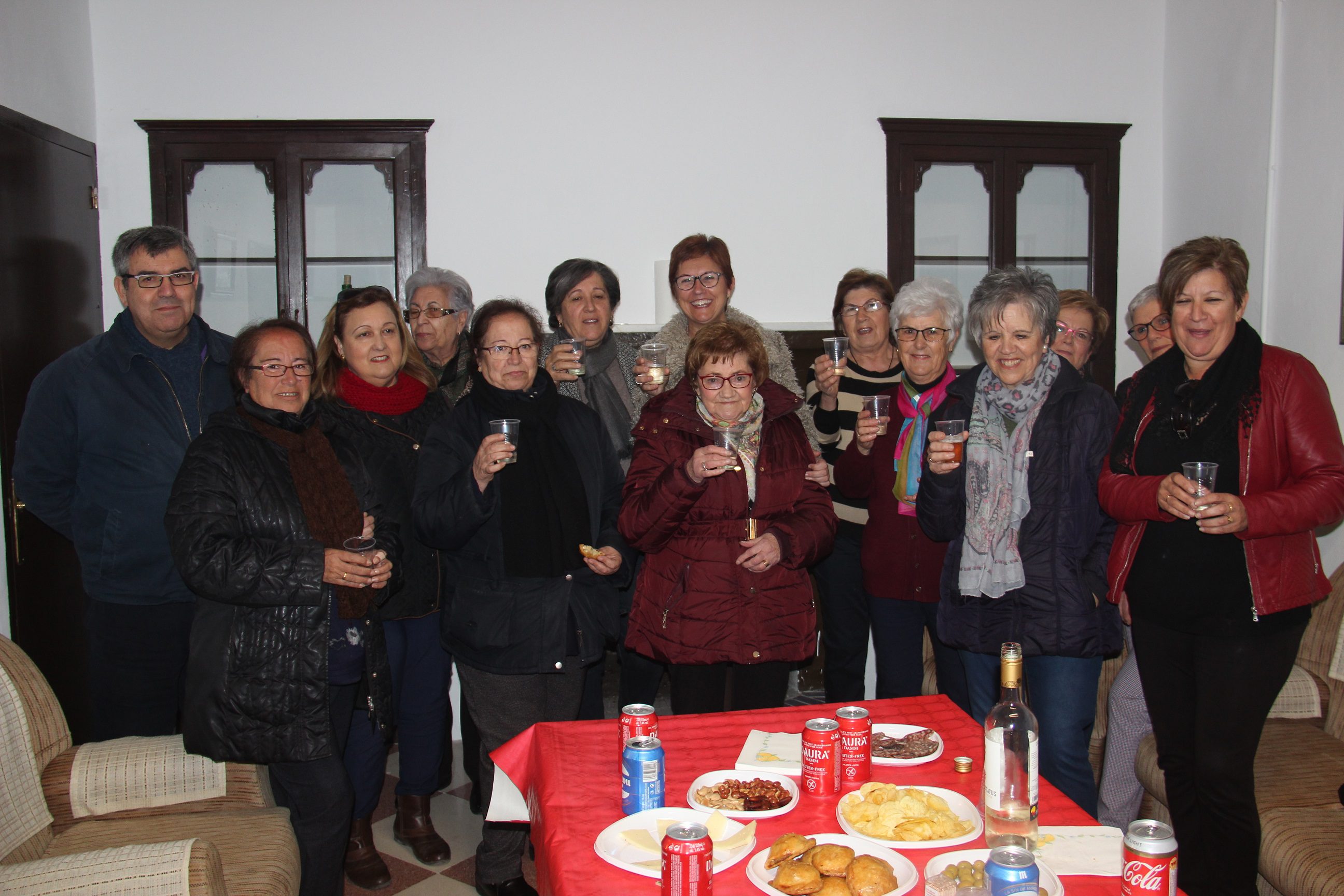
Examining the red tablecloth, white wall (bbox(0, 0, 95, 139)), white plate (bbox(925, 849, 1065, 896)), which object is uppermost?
white wall (bbox(0, 0, 95, 139))

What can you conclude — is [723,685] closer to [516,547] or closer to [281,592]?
[516,547]

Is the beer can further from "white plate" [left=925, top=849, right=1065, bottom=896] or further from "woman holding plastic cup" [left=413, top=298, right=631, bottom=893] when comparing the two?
"woman holding plastic cup" [left=413, top=298, right=631, bottom=893]

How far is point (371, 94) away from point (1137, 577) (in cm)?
422

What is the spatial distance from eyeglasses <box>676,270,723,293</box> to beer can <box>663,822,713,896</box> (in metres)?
2.30

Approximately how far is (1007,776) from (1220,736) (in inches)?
41.8

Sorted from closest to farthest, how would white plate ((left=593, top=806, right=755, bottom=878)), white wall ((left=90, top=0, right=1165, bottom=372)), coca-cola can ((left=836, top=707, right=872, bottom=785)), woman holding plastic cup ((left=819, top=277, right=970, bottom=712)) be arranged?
white plate ((left=593, top=806, right=755, bottom=878)) → coca-cola can ((left=836, top=707, right=872, bottom=785)) → woman holding plastic cup ((left=819, top=277, right=970, bottom=712)) → white wall ((left=90, top=0, right=1165, bottom=372))

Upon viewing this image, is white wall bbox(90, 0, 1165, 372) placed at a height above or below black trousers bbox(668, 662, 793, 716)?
above

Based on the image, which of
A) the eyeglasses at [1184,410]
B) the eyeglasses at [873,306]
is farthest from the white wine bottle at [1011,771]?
the eyeglasses at [873,306]

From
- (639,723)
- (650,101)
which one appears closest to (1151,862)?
(639,723)

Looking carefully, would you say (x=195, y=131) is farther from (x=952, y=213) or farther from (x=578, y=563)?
(x=952, y=213)

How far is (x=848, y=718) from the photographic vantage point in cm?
175

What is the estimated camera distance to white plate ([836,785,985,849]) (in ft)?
4.95

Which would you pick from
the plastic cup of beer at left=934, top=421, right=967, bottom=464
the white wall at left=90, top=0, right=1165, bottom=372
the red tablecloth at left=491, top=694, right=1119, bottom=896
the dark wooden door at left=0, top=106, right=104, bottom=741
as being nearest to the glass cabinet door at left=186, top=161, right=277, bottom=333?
the white wall at left=90, top=0, right=1165, bottom=372

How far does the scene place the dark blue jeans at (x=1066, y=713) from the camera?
7.73ft
